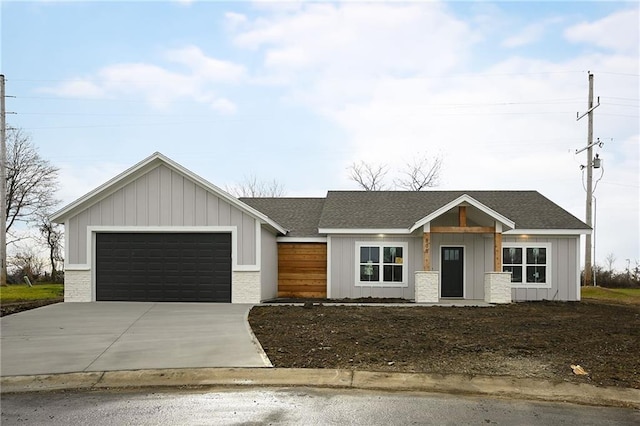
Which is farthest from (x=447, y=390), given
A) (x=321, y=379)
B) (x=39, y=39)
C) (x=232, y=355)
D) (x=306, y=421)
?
(x=39, y=39)

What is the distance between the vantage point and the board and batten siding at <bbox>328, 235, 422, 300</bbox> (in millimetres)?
18953

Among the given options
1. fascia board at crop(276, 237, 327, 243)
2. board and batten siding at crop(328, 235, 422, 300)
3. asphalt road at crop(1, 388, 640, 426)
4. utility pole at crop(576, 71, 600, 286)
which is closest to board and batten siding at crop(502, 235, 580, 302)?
board and batten siding at crop(328, 235, 422, 300)

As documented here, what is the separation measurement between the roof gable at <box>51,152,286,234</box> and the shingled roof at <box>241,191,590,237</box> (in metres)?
3.58

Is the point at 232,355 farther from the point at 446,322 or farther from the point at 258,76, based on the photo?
the point at 258,76

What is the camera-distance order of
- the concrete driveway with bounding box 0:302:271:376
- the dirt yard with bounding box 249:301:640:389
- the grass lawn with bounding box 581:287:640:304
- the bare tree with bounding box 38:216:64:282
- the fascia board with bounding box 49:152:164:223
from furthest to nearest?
the bare tree with bounding box 38:216:64:282
the grass lawn with bounding box 581:287:640:304
the fascia board with bounding box 49:152:164:223
the concrete driveway with bounding box 0:302:271:376
the dirt yard with bounding box 249:301:640:389

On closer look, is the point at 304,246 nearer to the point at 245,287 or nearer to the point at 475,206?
the point at 245,287

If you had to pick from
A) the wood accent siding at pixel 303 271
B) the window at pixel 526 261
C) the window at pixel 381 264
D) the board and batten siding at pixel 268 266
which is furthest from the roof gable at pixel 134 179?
the window at pixel 526 261

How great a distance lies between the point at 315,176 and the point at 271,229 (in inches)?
1003

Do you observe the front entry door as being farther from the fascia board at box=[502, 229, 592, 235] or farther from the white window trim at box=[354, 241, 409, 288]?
the fascia board at box=[502, 229, 592, 235]

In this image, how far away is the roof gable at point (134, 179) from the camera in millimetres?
16375

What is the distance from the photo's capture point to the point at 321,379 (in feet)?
24.5

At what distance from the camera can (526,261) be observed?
19219mm

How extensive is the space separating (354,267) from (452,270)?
138 inches

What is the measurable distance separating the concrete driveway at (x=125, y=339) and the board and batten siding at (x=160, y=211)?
2.51 m
